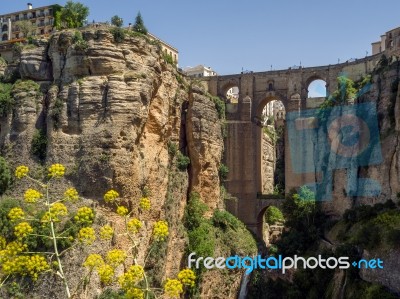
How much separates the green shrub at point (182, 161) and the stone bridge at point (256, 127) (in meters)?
7.73

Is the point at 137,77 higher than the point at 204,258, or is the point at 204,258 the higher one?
the point at 137,77

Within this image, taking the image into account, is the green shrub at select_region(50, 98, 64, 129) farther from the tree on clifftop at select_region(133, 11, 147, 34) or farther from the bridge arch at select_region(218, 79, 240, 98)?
the bridge arch at select_region(218, 79, 240, 98)

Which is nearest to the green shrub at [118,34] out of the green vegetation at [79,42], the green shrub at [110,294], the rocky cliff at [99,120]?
the rocky cliff at [99,120]

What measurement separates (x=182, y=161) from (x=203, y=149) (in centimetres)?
221

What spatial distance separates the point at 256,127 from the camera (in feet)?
144

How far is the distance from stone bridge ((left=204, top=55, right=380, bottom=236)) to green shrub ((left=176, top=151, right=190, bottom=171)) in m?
7.73

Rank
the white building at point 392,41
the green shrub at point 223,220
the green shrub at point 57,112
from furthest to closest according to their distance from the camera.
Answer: the white building at point 392,41, the green shrub at point 223,220, the green shrub at point 57,112

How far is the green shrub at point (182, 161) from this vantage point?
34.7 metres

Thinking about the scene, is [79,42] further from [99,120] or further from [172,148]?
[172,148]

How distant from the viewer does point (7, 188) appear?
27312 millimetres

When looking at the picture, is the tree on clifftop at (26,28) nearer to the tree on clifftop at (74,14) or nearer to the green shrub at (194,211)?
the tree on clifftop at (74,14)

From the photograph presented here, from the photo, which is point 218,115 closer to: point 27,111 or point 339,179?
point 339,179

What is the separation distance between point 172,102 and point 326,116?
11.1 meters

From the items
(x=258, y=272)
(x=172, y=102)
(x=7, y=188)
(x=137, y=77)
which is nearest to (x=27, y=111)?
(x=7, y=188)
